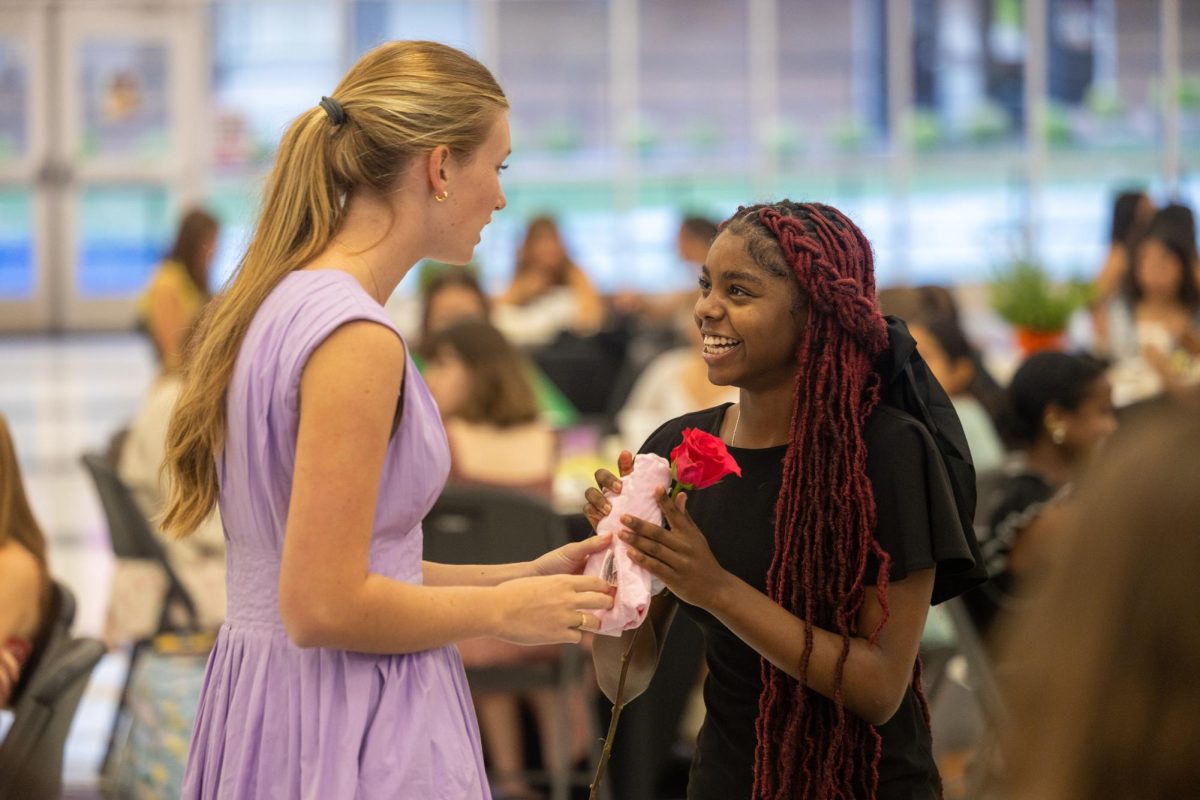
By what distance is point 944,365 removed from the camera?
4.57 metres

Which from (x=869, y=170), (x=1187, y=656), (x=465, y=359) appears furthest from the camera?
(x=869, y=170)

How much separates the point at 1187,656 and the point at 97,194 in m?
16.6

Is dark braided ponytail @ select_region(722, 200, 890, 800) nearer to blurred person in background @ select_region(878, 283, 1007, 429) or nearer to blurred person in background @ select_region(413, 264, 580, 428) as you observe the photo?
blurred person in background @ select_region(878, 283, 1007, 429)

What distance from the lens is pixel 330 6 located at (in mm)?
15164

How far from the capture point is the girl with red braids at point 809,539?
1.69 meters

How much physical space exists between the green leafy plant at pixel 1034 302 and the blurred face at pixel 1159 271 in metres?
0.40

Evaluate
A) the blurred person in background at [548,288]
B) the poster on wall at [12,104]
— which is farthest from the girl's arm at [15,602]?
the poster on wall at [12,104]

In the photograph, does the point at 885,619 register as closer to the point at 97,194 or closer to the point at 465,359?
the point at 465,359

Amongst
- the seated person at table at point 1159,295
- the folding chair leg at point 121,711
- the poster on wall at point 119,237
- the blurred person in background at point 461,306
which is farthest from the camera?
the poster on wall at point 119,237

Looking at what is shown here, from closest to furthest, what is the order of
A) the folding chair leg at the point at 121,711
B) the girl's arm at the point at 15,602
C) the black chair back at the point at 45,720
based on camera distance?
the black chair back at the point at 45,720
the girl's arm at the point at 15,602
the folding chair leg at the point at 121,711

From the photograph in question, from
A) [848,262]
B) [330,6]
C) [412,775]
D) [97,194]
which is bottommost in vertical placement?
[412,775]

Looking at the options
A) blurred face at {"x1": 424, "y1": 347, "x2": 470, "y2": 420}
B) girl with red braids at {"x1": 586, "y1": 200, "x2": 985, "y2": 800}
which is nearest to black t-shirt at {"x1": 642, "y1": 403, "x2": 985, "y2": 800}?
girl with red braids at {"x1": 586, "y1": 200, "x2": 985, "y2": 800}

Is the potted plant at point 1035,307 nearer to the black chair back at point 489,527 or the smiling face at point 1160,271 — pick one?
the smiling face at point 1160,271

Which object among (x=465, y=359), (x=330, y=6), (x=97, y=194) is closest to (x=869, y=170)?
(x=330, y=6)
